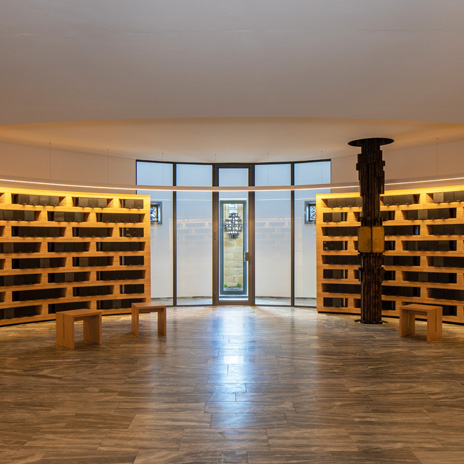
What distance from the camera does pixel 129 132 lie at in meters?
8.56

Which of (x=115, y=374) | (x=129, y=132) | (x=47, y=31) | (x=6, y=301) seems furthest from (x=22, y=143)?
(x=47, y=31)

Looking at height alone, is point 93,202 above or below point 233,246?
above

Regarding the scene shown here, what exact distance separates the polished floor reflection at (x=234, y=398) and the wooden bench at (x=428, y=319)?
0.17m

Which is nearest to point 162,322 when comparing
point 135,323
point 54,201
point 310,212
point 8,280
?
point 135,323

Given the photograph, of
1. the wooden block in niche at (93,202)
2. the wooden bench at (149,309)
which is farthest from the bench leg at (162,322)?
the wooden block in niche at (93,202)

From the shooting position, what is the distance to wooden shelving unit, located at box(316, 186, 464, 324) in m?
9.48

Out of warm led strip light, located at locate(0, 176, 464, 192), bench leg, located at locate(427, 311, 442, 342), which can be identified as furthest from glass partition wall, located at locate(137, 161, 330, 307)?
bench leg, located at locate(427, 311, 442, 342)

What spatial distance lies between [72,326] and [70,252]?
3238 millimetres

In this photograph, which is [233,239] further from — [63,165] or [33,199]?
[33,199]

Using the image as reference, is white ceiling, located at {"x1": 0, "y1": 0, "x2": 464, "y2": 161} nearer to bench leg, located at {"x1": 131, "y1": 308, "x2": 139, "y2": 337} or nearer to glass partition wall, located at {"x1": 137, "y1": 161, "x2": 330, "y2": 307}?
bench leg, located at {"x1": 131, "y1": 308, "x2": 139, "y2": 337}

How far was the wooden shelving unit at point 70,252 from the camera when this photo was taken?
31.2ft

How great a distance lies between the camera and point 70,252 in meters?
10.3

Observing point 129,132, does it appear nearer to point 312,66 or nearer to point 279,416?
point 312,66

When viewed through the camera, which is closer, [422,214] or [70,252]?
[422,214]
